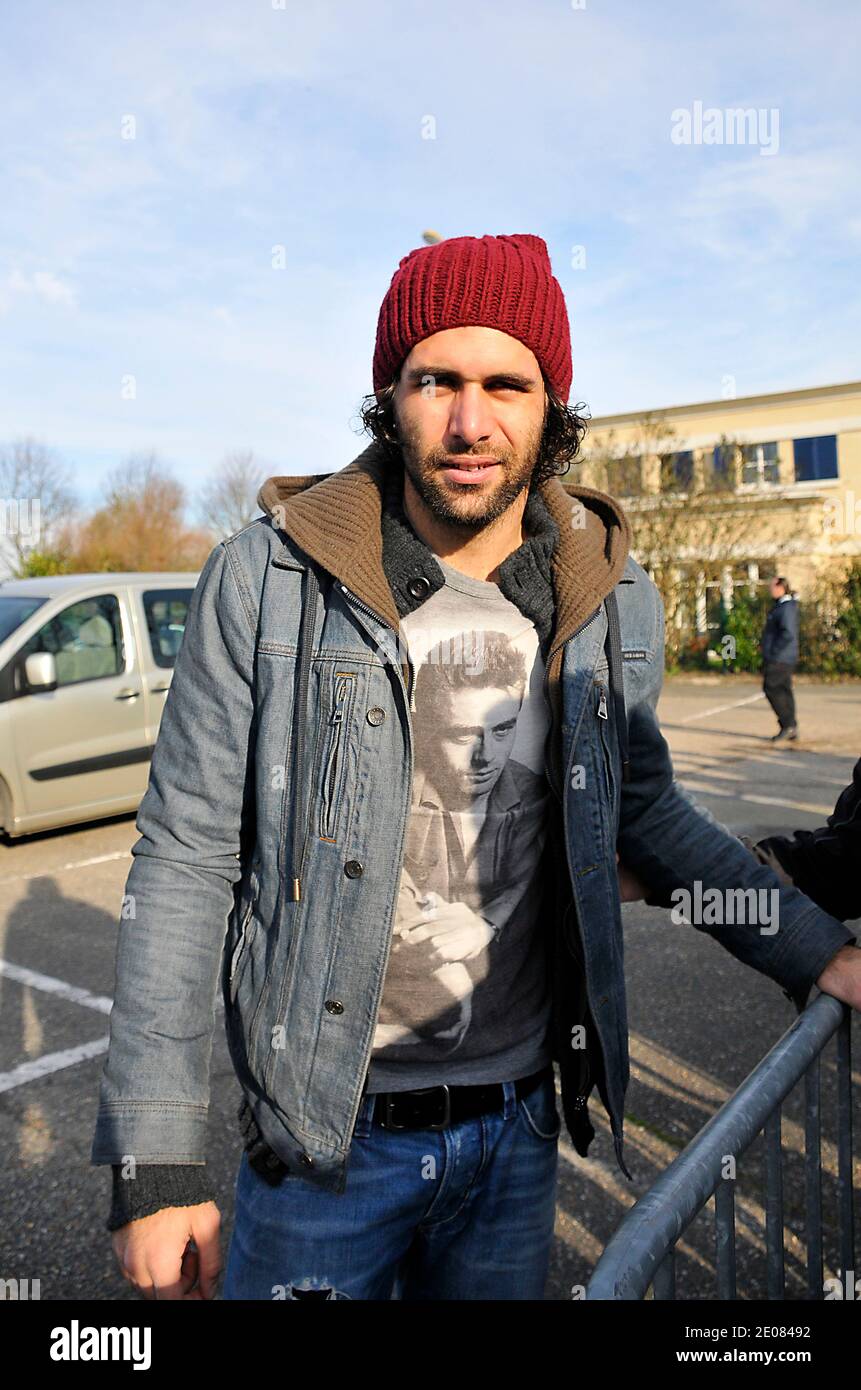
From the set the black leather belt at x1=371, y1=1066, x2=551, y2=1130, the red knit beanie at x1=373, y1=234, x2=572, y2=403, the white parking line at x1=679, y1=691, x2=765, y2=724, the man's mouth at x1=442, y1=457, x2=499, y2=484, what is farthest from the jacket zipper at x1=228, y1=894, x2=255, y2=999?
the white parking line at x1=679, y1=691, x2=765, y2=724

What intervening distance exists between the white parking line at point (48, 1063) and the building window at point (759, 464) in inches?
837

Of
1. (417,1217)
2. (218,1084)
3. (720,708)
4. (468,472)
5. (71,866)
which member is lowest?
(720,708)

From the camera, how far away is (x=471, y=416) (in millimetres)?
1686

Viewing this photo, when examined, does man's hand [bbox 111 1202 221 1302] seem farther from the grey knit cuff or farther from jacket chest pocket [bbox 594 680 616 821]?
jacket chest pocket [bbox 594 680 616 821]

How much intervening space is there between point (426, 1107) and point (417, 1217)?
0.18m

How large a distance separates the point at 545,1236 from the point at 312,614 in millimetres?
1131

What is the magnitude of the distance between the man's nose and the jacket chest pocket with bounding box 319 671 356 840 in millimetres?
422

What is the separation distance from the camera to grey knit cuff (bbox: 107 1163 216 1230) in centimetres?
142

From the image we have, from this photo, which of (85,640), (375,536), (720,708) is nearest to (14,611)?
(85,640)

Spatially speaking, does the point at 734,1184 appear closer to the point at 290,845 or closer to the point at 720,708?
the point at 290,845

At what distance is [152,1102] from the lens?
149 centimetres
